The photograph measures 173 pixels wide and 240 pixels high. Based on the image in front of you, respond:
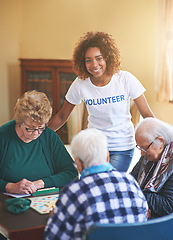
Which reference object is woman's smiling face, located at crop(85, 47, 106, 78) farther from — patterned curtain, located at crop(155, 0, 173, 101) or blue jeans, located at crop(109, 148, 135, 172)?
patterned curtain, located at crop(155, 0, 173, 101)

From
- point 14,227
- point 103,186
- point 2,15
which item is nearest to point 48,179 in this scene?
point 14,227

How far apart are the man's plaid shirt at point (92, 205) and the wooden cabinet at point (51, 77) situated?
191 inches

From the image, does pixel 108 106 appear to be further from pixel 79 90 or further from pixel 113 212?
pixel 113 212

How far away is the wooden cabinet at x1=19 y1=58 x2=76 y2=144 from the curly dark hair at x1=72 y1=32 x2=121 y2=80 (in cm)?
374

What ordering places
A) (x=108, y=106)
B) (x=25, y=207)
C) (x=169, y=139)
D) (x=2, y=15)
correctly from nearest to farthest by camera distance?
(x=25, y=207), (x=169, y=139), (x=108, y=106), (x=2, y=15)

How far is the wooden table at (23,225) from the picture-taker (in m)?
1.38

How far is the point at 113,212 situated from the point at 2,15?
5.79 m

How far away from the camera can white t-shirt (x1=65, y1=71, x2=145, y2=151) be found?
7.75 feet

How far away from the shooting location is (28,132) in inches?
77.3

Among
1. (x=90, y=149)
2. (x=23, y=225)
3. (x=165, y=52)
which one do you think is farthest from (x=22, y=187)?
(x=165, y=52)

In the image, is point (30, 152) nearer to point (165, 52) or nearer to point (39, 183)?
point (39, 183)

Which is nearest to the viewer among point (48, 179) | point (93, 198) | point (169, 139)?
point (93, 198)

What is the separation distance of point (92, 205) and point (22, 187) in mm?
646

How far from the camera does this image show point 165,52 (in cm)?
546
